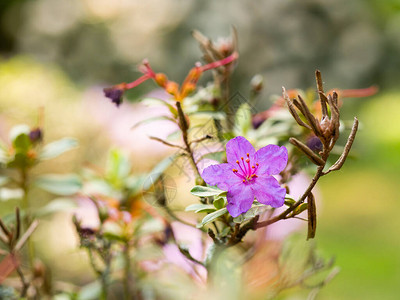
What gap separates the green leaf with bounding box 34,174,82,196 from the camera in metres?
0.49

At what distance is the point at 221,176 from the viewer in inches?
12.2

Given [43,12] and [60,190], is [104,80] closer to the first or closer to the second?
[43,12]

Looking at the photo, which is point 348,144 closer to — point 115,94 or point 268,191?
point 268,191

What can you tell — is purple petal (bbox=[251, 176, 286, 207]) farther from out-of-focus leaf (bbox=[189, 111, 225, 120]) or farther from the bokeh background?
the bokeh background

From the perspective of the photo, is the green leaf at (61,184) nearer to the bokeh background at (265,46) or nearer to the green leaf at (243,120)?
the green leaf at (243,120)

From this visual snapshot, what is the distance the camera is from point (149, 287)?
21.2 inches

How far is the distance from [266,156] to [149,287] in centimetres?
28

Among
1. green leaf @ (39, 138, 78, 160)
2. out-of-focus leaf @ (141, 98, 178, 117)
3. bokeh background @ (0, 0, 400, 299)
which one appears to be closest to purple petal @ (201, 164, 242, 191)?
out-of-focus leaf @ (141, 98, 178, 117)

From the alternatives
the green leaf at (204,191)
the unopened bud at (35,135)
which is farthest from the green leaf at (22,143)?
the green leaf at (204,191)

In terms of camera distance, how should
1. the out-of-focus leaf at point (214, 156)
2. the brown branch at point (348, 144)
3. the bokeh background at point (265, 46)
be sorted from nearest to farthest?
the brown branch at point (348, 144), the out-of-focus leaf at point (214, 156), the bokeh background at point (265, 46)

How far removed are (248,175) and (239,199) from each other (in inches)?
0.9

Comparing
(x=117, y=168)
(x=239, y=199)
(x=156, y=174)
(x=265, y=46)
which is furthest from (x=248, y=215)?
(x=265, y=46)

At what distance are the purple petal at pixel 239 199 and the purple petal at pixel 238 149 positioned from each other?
0.9 inches

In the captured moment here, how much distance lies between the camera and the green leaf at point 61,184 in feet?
1.61
